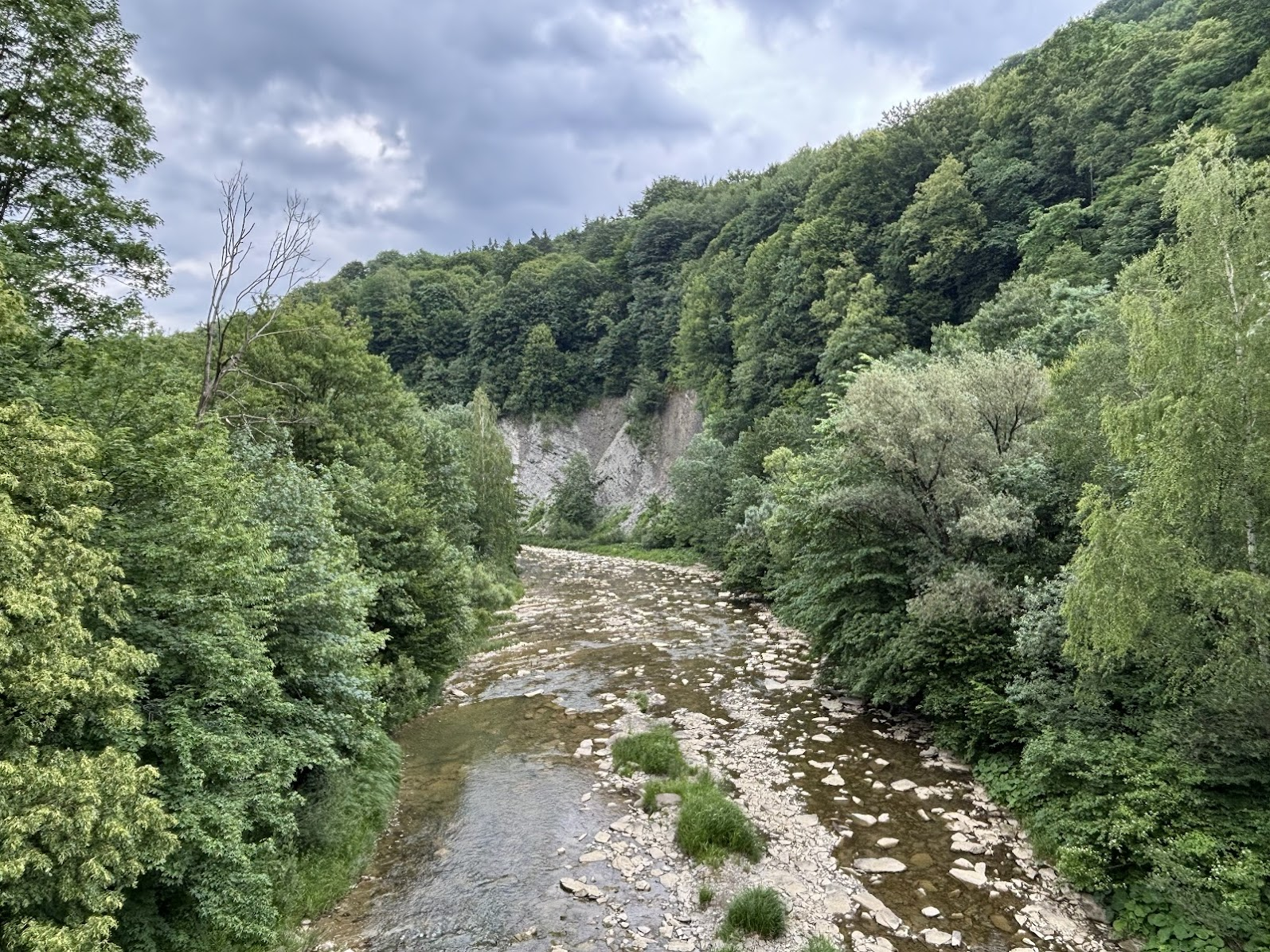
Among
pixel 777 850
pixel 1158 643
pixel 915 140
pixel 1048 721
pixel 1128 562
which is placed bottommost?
pixel 777 850

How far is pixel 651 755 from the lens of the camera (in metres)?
11.8

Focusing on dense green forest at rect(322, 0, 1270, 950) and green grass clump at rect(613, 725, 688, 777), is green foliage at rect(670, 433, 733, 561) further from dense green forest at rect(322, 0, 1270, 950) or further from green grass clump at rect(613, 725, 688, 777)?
green grass clump at rect(613, 725, 688, 777)

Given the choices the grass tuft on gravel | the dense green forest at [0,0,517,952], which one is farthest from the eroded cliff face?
the grass tuft on gravel

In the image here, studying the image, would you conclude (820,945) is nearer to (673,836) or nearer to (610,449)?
(673,836)

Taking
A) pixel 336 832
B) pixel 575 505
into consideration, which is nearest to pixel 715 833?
pixel 336 832

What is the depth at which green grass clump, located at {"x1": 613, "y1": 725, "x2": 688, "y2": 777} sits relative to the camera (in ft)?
37.8

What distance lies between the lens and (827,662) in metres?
16.3

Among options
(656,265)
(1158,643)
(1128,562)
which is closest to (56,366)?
(1128,562)

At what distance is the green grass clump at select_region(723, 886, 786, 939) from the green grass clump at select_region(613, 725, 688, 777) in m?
3.63

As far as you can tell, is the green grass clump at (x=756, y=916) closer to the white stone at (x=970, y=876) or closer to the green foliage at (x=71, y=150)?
the white stone at (x=970, y=876)

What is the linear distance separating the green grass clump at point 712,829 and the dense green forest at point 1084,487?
12.9 feet

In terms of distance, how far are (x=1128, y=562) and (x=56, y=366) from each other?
14051 mm

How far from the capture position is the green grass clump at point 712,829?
8898 millimetres

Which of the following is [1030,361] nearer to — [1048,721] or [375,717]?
[1048,721]
